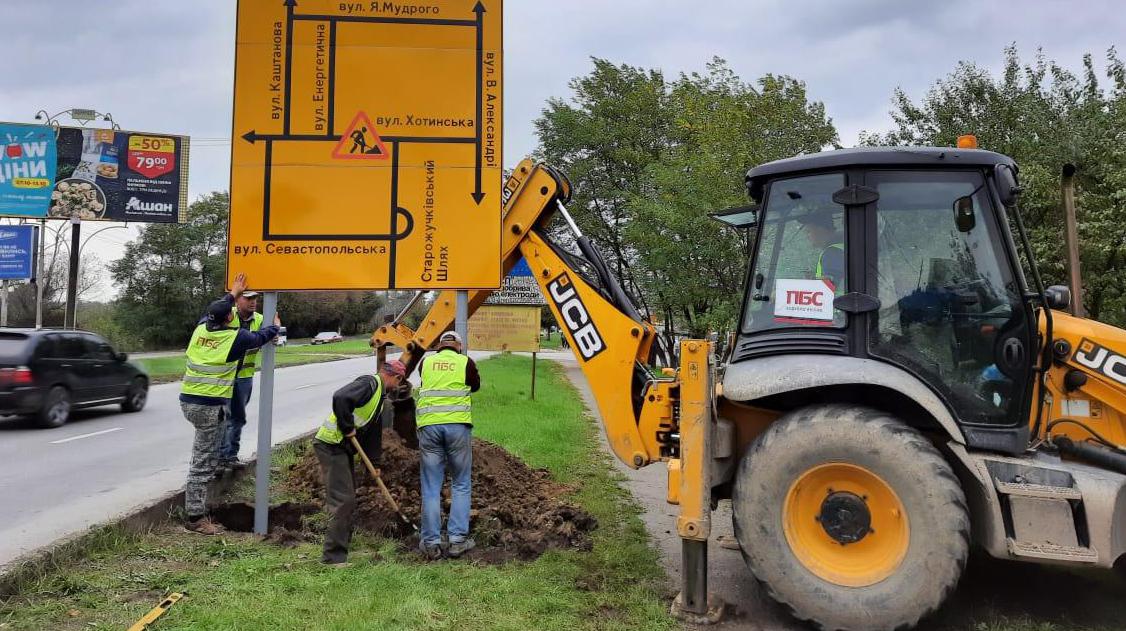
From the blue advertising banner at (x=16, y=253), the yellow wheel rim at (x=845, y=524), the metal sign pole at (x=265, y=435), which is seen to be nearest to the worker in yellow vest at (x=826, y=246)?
the yellow wheel rim at (x=845, y=524)

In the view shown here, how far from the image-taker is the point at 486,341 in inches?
635

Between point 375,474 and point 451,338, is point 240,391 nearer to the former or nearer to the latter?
point 375,474

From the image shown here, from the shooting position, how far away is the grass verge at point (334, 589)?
4.18 m

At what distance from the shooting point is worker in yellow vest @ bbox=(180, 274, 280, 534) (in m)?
6.27

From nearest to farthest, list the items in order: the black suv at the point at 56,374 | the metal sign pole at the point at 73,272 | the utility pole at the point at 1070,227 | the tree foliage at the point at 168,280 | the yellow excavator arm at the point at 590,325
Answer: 1. the utility pole at the point at 1070,227
2. the yellow excavator arm at the point at 590,325
3. the black suv at the point at 56,374
4. the metal sign pole at the point at 73,272
5. the tree foliage at the point at 168,280

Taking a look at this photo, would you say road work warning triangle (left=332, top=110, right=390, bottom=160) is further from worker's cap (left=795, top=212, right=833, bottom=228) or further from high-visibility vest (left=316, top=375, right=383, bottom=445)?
worker's cap (left=795, top=212, right=833, bottom=228)

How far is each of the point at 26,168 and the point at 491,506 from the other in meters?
26.4

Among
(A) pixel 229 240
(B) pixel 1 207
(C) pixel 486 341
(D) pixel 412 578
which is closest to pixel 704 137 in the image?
(C) pixel 486 341

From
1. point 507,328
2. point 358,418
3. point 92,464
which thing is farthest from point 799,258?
point 507,328

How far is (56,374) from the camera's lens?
12172mm

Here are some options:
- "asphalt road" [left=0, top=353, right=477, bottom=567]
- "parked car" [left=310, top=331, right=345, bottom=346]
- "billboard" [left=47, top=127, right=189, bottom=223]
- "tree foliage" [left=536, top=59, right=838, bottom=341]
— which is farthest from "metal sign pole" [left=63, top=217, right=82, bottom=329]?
"parked car" [left=310, top=331, right=345, bottom=346]

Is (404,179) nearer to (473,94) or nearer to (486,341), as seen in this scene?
(473,94)

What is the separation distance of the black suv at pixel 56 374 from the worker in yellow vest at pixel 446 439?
30.8ft

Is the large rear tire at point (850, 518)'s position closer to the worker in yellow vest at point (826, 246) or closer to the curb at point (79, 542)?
the worker in yellow vest at point (826, 246)
